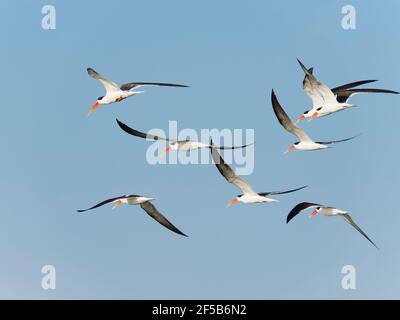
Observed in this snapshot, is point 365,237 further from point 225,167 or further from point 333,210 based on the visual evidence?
point 225,167

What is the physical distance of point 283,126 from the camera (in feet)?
70.8

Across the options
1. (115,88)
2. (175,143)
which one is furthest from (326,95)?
(115,88)

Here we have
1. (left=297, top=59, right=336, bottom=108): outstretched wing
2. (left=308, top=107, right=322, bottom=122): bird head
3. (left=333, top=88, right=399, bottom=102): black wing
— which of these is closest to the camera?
(left=297, top=59, right=336, bottom=108): outstretched wing

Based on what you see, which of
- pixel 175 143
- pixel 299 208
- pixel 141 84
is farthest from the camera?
pixel 175 143

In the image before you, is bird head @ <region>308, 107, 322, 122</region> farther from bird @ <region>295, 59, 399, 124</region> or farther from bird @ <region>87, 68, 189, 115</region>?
bird @ <region>87, 68, 189, 115</region>

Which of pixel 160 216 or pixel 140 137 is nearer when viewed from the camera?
pixel 140 137

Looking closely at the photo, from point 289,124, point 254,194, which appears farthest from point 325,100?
point 254,194

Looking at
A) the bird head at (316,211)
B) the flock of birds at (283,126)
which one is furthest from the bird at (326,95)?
the bird head at (316,211)

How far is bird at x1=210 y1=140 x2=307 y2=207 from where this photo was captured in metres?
20.4

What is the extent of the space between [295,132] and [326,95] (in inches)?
43.5

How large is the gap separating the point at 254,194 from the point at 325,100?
7.90 feet

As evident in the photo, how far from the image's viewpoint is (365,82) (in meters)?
22.0

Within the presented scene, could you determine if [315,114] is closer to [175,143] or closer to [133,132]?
[175,143]

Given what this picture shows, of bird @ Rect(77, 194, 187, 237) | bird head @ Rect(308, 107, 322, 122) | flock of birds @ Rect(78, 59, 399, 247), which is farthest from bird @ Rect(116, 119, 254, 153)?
bird head @ Rect(308, 107, 322, 122)
